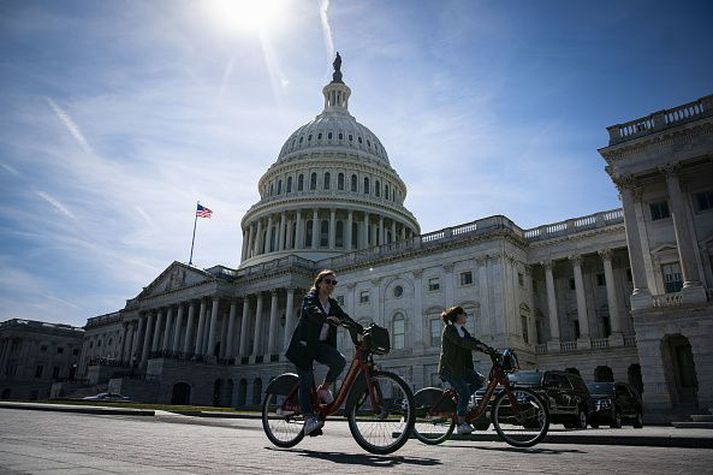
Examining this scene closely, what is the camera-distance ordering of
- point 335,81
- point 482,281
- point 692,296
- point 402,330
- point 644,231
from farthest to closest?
point 335,81
point 402,330
point 482,281
point 644,231
point 692,296

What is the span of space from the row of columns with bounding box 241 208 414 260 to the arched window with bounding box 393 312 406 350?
25754 millimetres

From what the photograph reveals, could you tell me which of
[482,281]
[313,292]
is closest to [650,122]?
[482,281]

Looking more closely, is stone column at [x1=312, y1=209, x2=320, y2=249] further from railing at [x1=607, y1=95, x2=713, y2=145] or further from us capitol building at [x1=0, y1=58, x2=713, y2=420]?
railing at [x1=607, y1=95, x2=713, y2=145]

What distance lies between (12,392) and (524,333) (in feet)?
307

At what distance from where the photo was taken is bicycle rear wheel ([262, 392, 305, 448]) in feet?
27.2

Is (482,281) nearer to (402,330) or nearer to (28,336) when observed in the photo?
(402,330)

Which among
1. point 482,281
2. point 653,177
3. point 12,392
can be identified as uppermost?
point 653,177

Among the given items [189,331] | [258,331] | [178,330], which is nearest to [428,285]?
[258,331]

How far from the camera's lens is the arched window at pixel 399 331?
2052 inches

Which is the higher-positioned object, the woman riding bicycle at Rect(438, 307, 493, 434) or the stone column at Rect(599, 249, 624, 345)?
the stone column at Rect(599, 249, 624, 345)

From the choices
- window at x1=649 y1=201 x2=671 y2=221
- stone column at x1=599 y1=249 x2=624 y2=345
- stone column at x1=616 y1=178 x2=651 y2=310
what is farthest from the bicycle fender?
stone column at x1=599 y1=249 x2=624 y2=345

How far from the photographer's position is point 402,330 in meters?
52.5

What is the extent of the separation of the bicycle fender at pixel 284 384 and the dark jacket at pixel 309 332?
0.52 meters

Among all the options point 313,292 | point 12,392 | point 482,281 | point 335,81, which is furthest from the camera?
point 335,81
